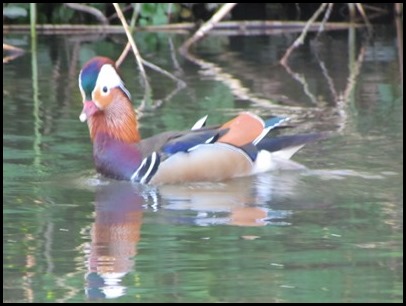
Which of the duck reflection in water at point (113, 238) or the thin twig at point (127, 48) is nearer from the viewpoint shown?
the duck reflection in water at point (113, 238)

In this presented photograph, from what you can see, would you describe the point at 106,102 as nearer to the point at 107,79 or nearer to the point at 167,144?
the point at 107,79

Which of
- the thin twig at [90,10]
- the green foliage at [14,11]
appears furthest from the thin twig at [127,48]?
the green foliage at [14,11]

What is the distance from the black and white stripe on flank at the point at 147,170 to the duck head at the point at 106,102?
389 mm

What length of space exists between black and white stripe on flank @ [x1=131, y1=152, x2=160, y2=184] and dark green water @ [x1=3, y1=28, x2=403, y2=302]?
0.31ft

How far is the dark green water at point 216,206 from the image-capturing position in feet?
21.2

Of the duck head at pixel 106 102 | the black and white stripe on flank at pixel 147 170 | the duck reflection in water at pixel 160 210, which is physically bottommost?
the duck reflection in water at pixel 160 210

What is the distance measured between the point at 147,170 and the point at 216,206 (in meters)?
0.88

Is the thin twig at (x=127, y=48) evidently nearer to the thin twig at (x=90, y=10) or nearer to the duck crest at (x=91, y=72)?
the duck crest at (x=91, y=72)

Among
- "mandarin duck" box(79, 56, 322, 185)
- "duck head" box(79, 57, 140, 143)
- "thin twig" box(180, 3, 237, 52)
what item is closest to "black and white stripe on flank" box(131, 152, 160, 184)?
"mandarin duck" box(79, 56, 322, 185)

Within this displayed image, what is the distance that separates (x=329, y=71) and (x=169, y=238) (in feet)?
23.2

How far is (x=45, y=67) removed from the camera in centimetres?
1452

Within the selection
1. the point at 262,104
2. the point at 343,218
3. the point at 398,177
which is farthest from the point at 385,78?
the point at 343,218

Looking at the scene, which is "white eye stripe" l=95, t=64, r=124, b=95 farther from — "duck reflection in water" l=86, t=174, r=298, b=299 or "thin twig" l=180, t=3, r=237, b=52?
"thin twig" l=180, t=3, r=237, b=52

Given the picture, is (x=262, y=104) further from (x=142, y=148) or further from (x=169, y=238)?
(x=169, y=238)
